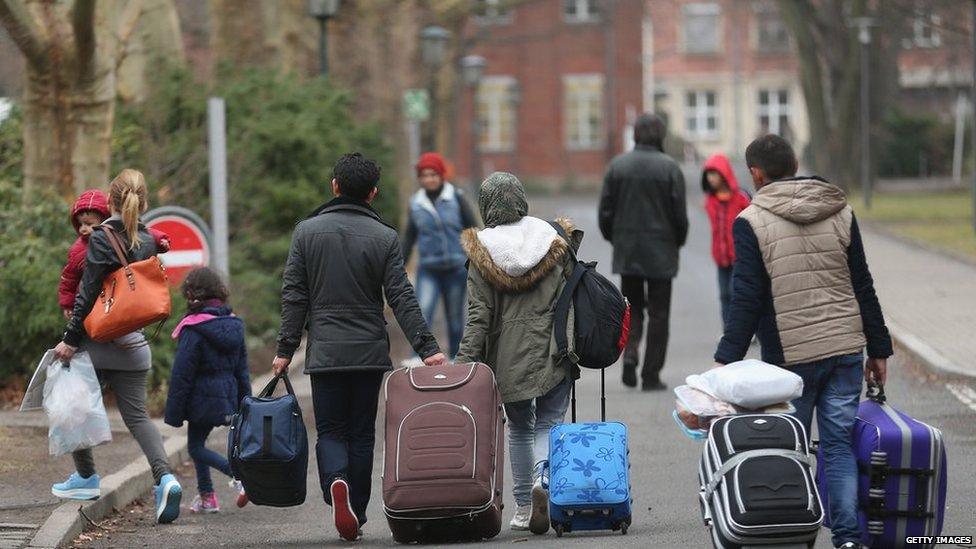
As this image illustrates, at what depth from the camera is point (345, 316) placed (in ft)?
25.8

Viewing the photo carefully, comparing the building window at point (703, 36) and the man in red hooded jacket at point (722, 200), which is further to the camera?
the building window at point (703, 36)

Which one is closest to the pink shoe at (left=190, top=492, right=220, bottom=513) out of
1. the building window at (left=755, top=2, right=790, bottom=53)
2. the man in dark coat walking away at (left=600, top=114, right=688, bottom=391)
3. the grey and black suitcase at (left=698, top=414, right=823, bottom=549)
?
the grey and black suitcase at (left=698, top=414, right=823, bottom=549)

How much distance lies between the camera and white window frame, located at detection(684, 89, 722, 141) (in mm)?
85625

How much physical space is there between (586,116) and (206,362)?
197 ft

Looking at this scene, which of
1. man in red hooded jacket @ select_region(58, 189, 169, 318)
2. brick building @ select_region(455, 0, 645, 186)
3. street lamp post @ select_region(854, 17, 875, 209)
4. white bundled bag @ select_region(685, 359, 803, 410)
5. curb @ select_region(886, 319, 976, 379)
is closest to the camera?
white bundled bag @ select_region(685, 359, 803, 410)

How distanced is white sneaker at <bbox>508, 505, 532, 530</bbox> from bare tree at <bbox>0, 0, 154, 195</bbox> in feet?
21.9

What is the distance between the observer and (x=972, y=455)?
32.1 ft

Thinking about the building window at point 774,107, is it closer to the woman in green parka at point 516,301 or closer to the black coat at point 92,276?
the black coat at point 92,276

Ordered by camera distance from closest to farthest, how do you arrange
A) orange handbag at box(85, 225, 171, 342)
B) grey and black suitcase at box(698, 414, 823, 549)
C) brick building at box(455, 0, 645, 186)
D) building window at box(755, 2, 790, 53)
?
1. grey and black suitcase at box(698, 414, 823, 549)
2. orange handbag at box(85, 225, 171, 342)
3. brick building at box(455, 0, 645, 186)
4. building window at box(755, 2, 790, 53)

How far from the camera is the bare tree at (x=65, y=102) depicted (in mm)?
13422

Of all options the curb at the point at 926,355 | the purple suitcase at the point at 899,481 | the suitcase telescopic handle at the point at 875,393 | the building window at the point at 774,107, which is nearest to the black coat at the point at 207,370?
the suitcase telescopic handle at the point at 875,393

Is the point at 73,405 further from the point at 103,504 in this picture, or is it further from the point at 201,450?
the point at 201,450

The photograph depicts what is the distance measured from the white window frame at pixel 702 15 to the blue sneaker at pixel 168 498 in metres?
74.3

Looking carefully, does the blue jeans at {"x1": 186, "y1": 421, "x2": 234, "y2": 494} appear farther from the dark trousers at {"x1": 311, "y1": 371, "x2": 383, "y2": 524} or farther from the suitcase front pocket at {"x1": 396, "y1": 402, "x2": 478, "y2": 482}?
the suitcase front pocket at {"x1": 396, "y1": 402, "x2": 478, "y2": 482}
